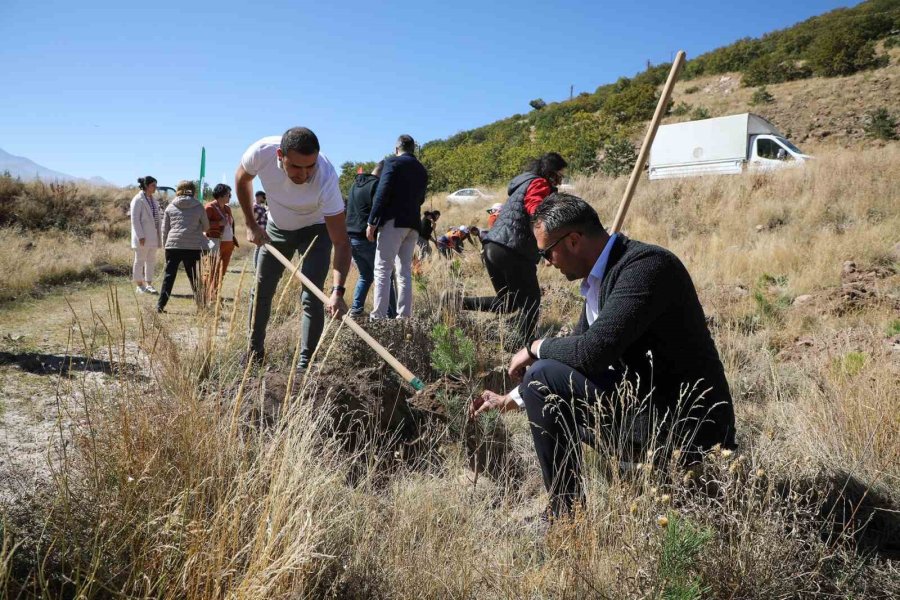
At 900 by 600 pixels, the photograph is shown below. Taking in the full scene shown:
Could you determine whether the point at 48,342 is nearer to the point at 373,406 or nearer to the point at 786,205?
the point at 373,406

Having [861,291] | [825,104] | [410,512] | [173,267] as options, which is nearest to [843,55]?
[825,104]

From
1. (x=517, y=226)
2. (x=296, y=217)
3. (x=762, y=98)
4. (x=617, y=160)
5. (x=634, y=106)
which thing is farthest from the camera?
(x=634, y=106)

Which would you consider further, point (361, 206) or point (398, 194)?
point (361, 206)

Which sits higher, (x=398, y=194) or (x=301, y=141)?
(x=301, y=141)

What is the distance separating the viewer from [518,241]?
462cm

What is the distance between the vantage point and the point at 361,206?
5902 mm

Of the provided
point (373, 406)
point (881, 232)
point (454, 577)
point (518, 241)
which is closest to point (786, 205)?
point (881, 232)

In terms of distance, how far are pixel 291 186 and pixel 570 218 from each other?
2.23 metres

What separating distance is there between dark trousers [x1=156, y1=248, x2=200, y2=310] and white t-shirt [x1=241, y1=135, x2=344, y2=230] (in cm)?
335

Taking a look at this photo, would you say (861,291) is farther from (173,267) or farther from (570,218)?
(173,267)

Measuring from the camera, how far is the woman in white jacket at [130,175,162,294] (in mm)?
8211

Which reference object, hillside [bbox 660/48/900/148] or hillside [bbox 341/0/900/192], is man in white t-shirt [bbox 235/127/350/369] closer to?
hillside [bbox 341/0/900/192]

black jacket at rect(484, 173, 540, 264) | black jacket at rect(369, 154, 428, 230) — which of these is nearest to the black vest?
black jacket at rect(484, 173, 540, 264)

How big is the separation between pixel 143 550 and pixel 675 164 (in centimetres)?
2352
